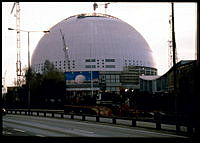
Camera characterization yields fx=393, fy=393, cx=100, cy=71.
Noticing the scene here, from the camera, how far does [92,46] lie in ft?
570

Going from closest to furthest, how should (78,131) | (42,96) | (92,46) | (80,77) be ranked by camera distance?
(78,131)
(80,77)
(42,96)
(92,46)

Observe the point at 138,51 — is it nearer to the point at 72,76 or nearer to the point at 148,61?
the point at 148,61

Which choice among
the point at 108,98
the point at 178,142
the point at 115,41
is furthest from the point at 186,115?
the point at 115,41

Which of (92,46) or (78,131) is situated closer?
(78,131)

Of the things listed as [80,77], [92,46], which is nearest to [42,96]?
[80,77]

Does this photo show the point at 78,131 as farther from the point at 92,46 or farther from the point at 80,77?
the point at 92,46

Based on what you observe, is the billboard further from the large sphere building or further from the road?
the large sphere building

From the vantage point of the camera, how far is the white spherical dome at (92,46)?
171125 mm

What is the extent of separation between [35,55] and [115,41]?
39231mm

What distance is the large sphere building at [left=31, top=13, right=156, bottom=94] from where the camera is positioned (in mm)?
171125

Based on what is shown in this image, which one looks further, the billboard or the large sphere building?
the large sphere building

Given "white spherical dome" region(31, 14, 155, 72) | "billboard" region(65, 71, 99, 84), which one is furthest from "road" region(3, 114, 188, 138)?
"white spherical dome" region(31, 14, 155, 72)

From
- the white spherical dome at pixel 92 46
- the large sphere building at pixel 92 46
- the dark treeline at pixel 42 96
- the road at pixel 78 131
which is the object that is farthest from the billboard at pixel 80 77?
the white spherical dome at pixel 92 46

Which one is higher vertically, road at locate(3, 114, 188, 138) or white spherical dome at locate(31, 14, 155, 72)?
white spherical dome at locate(31, 14, 155, 72)
